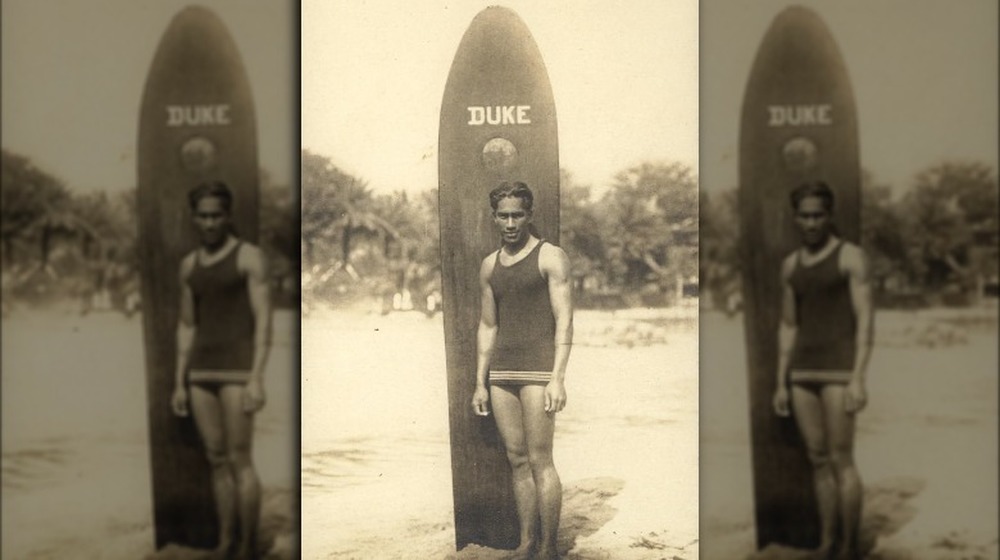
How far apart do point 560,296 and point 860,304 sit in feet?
2.63

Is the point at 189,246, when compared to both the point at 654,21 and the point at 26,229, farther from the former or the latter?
the point at 654,21

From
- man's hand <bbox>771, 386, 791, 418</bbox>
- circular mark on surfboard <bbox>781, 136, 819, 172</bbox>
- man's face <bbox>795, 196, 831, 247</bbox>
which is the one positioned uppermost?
circular mark on surfboard <bbox>781, 136, 819, 172</bbox>

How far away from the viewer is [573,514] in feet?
8.54

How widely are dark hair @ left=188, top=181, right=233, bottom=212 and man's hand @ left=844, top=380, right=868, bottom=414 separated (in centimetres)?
175

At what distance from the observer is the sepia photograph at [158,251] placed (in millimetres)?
2641

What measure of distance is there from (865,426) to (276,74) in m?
1.86

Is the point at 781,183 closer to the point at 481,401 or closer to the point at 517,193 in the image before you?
the point at 517,193

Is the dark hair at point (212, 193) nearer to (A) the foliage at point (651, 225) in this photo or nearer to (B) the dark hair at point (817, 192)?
(A) the foliage at point (651, 225)

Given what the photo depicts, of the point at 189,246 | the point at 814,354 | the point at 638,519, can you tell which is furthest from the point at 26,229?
the point at 814,354

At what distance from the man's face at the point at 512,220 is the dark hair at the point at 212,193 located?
2.41 ft

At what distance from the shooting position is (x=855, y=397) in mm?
2566

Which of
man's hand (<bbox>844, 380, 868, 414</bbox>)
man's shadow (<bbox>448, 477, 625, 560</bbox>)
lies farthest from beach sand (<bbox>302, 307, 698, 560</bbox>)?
man's hand (<bbox>844, 380, 868, 414</bbox>)

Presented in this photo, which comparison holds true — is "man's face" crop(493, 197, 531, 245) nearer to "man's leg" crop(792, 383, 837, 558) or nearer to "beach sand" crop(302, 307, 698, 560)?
"beach sand" crop(302, 307, 698, 560)

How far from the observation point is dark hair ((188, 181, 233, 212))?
2.64m
